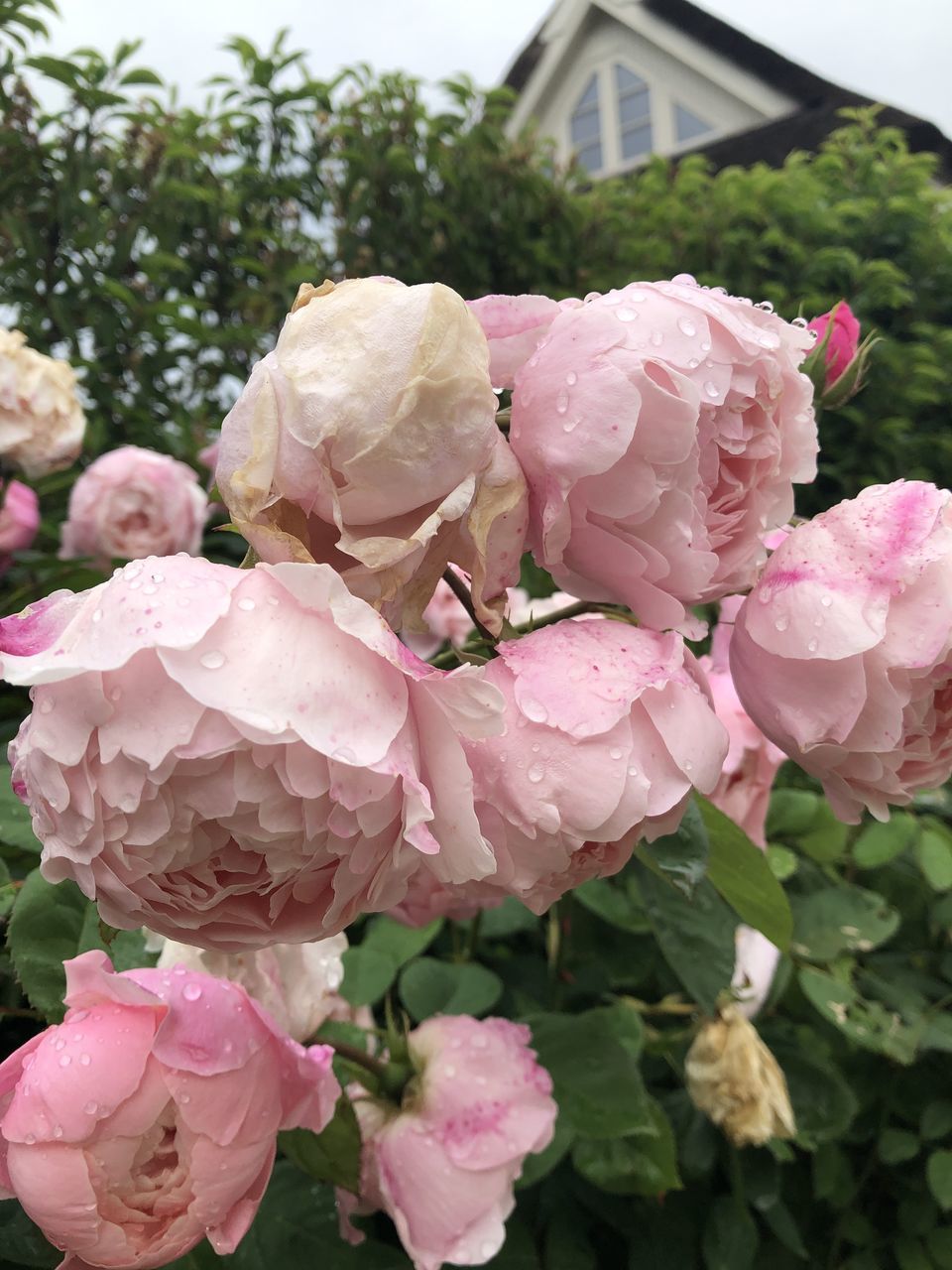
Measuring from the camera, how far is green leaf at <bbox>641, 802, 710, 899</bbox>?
488 millimetres

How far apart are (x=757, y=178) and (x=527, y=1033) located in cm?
330

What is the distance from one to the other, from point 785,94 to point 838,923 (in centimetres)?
738

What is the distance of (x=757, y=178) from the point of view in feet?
10.7

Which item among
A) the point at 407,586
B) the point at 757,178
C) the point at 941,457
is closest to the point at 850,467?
the point at 941,457

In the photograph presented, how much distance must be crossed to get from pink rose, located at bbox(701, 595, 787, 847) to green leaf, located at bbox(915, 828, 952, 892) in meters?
0.44

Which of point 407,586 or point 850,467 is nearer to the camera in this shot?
point 407,586

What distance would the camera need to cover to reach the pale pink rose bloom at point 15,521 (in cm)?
123

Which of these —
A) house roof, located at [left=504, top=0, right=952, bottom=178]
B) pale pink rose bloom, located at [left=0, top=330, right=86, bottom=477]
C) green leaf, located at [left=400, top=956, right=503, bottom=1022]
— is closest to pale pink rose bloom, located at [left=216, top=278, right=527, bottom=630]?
green leaf, located at [left=400, top=956, right=503, bottom=1022]

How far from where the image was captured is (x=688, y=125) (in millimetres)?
7375

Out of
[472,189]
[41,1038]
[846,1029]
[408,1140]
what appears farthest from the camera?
[472,189]

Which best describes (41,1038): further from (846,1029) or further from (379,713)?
(846,1029)

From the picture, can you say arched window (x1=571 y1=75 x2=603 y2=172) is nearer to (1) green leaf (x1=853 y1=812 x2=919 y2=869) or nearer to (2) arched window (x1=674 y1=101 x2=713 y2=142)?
(2) arched window (x1=674 y1=101 x2=713 y2=142)

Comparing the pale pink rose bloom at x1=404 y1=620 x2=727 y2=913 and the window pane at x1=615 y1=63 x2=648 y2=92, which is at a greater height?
A: the window pane at x1=615 y1=63 x2=648 y2=92

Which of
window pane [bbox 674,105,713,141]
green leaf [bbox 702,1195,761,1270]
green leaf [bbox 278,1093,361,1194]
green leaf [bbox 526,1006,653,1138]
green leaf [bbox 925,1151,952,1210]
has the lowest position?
green leaf [bbox 925,1151,952,1210]
